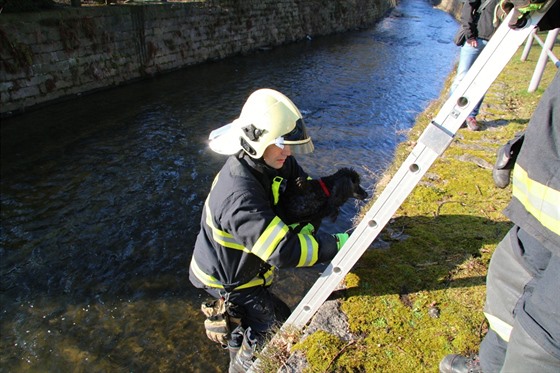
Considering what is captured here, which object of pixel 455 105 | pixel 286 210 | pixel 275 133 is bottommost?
pixel 286 210

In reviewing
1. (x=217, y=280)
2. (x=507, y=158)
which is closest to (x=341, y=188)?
(x=217, y=280)

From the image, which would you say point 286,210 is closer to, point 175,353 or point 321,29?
point 175,353

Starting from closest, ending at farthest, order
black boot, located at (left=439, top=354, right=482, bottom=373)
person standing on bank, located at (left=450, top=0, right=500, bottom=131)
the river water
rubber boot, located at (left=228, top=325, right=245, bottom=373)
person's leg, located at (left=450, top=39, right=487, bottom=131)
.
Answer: black boot, located at (left=439, top=354, right=482, bottom=373), rubber boot, located at (left=228, top=325, right=245, bottom=373), the river water, person standing on bank, located at (left=450, top=0, right=500, bottom=131), person's leg, located at (left=450, top=39, right=487, bottom=131)

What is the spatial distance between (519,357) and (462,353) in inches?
39.8

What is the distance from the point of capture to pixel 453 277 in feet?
11.0

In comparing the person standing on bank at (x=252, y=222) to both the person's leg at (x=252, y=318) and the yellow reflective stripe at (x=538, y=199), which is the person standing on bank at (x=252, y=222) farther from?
the yellow reflective stripe at (x=538, y=199)

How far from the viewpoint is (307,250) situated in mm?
2711

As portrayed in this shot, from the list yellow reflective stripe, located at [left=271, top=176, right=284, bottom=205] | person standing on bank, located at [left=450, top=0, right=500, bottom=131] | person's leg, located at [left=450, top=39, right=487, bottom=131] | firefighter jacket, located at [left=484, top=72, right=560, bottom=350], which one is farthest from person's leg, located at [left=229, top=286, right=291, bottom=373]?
person's leg, located at [left=450, top=39, right=487, bottom=131]

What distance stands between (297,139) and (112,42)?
11.3 meters

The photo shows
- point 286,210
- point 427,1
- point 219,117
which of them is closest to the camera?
point 286,210

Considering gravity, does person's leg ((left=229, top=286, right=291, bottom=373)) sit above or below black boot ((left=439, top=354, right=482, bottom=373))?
below

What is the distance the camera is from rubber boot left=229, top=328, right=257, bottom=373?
3.20 metres

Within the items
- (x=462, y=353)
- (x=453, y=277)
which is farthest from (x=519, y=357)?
(x=453, y=277)

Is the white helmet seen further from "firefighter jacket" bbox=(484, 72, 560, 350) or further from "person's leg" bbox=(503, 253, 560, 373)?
"person's leg" bbox=(503, 253, 560, 373)
